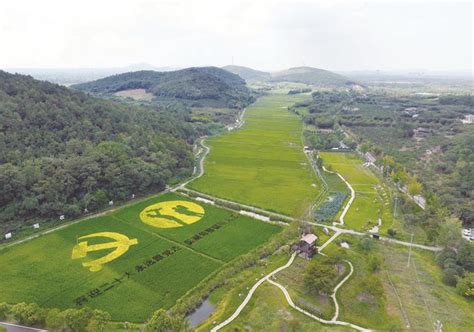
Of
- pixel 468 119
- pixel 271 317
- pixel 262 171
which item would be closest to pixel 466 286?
pixel 271 317

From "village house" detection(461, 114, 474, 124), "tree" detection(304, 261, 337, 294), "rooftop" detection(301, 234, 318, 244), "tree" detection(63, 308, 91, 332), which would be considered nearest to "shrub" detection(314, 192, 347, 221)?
"rooftop" detection(301, 234, 318, 244)

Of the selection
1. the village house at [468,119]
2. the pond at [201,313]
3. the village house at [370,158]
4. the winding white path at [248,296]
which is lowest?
the pond at [201,313]

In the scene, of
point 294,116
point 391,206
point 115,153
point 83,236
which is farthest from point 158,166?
point 294,116

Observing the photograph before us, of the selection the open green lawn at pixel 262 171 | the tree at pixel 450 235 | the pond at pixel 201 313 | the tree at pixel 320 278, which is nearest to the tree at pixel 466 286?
the tree at pixel 450 235

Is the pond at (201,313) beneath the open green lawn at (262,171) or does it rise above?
beneath

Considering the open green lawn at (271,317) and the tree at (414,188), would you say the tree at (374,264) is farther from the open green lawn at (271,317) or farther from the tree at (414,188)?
the tree at (414,188)

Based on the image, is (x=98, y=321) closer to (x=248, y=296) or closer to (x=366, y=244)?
(x=248, y=296)
